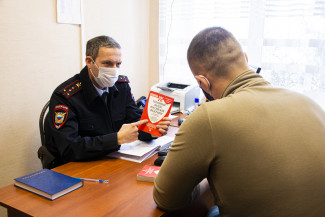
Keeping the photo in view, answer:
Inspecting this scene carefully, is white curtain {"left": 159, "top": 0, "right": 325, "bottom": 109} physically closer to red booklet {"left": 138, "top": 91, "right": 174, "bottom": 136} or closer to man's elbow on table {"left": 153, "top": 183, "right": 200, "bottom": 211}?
red booklet {"left": 138, "top": 91, "right": 174, "bottom": 136}

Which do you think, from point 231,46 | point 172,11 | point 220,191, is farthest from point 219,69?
point 172,11

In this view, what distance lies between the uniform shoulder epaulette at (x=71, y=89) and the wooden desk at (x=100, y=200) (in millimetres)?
469

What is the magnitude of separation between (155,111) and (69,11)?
1.28m

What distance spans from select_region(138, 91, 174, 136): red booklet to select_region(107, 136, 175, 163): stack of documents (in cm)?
13

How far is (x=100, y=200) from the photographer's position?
3.67 feet

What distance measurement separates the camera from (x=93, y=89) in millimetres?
1727

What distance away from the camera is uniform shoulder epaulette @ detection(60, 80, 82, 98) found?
1.66 m

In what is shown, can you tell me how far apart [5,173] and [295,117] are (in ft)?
6.25

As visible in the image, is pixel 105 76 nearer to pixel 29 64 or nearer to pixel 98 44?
pixel 98 44

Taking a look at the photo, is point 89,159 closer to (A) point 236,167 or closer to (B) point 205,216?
(B) point 205,216

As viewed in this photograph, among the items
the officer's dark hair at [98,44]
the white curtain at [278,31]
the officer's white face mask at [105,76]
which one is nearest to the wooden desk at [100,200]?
the officer's white face mask at [105,76]

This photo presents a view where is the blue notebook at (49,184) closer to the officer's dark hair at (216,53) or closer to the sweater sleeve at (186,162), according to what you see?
the sweater sleeve at (186,162)

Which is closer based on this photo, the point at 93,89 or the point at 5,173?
the point at 93,89

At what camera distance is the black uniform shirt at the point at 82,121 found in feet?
4.96
